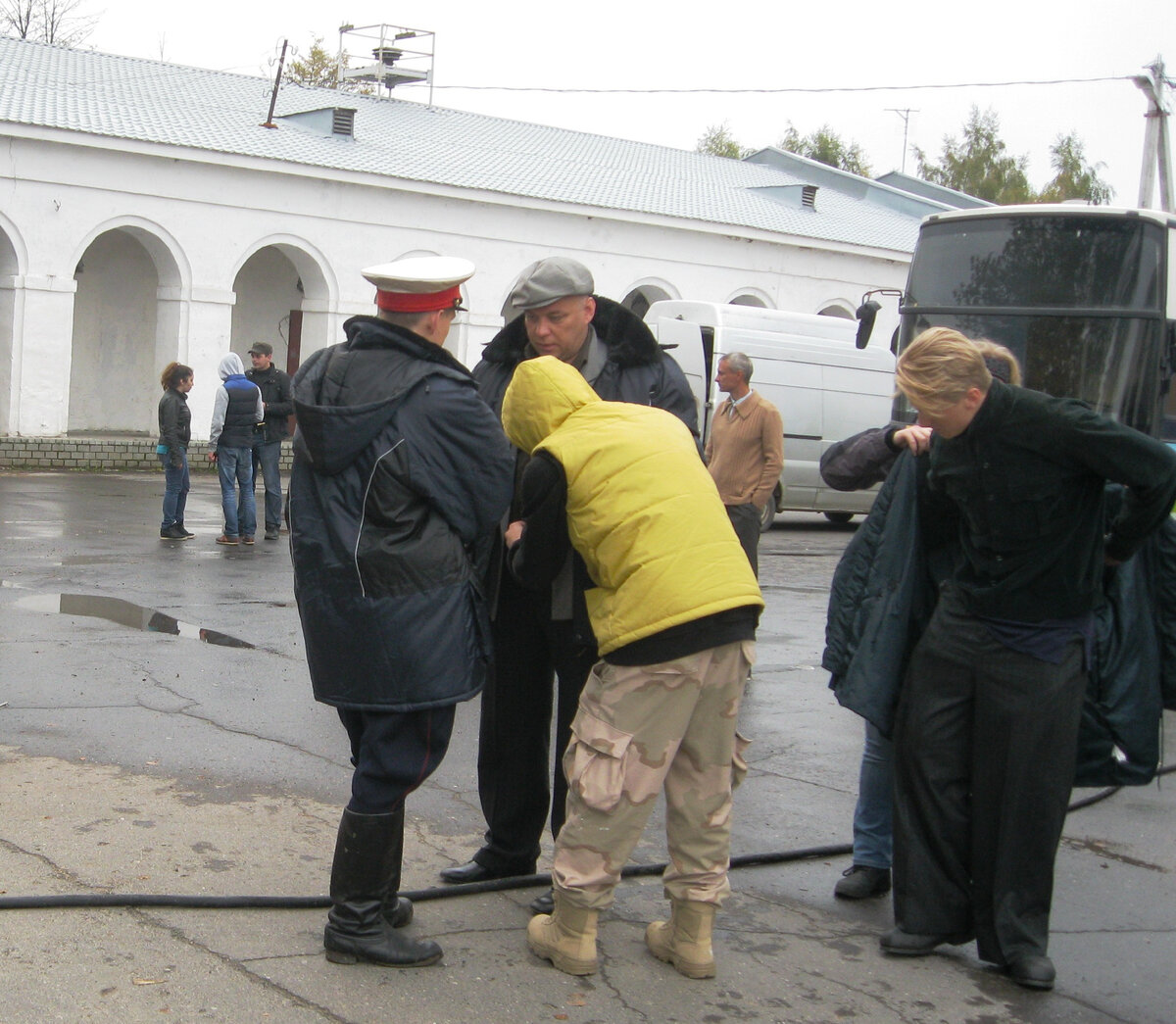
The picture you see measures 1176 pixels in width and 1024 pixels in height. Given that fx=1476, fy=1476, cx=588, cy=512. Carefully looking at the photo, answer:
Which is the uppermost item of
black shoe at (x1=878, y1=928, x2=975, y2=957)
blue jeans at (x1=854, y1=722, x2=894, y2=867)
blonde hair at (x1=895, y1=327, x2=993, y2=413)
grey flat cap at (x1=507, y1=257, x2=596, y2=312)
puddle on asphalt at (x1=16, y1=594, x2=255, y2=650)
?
grey flat cap at (x1=507, y1=257, x2=596, y2=312)

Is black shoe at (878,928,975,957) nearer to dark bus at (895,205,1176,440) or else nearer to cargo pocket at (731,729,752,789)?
cargo pocket at (731,729,752,789)

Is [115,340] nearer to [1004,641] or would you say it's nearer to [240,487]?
[240,487]

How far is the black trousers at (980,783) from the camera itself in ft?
13.1

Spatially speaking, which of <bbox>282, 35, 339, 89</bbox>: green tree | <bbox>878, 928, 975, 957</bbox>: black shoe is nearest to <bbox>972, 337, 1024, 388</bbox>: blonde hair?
<bbox>878, 928, 975, 957</bbox>: black shoe

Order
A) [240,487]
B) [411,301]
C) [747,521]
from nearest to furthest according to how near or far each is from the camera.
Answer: [411,301]
[747,521]
[240,487]

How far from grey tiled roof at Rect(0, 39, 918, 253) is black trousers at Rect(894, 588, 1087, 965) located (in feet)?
70.5

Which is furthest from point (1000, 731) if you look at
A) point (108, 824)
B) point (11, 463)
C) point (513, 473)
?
point (11, 463)

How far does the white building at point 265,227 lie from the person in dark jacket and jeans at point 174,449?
10142mm

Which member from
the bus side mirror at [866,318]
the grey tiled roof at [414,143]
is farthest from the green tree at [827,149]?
the bus side mirror at [866,318]

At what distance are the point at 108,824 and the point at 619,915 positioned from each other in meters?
1.73

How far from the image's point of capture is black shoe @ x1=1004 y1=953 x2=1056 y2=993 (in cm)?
395

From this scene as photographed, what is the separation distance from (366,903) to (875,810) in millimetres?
1749

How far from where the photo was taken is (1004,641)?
158 inches

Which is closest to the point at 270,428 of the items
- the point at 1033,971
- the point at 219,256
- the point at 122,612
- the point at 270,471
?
the point at 270,471
